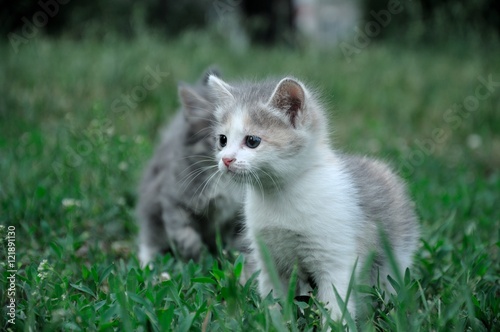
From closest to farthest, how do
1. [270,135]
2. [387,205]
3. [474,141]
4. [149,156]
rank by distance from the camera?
1. [270,135]
2. [387,205]
3. [149,156]
4. [474,141]

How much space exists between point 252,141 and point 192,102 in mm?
1430

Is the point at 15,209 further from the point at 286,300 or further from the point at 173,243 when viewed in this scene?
the point at 286,300

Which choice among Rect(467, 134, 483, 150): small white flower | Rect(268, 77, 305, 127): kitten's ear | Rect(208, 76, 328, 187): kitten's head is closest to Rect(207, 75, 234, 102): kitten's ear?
→ Rect(208, 76, 328, 187): kitten's head

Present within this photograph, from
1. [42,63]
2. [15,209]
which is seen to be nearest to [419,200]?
[15,209]

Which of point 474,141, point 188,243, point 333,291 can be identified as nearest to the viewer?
point 333,291

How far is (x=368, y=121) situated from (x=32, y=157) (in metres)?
4.13

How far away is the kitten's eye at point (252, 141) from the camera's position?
9.19ft

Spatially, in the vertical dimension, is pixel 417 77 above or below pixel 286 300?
above

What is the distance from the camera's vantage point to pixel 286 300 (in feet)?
7.81

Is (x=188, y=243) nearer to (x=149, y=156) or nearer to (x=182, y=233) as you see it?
(x=182, y=233)

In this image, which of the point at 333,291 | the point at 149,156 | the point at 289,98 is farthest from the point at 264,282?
the point at 149,156

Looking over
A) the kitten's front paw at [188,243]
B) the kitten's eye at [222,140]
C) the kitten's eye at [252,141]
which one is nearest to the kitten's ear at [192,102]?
the kitten's front paw at [188,243]

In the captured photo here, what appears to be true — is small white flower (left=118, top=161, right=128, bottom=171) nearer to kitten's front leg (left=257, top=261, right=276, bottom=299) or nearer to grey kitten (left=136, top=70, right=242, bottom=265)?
grey kitten (left=136, top=70, right=242, bottom=265)

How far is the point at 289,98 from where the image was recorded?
283 centimetres
